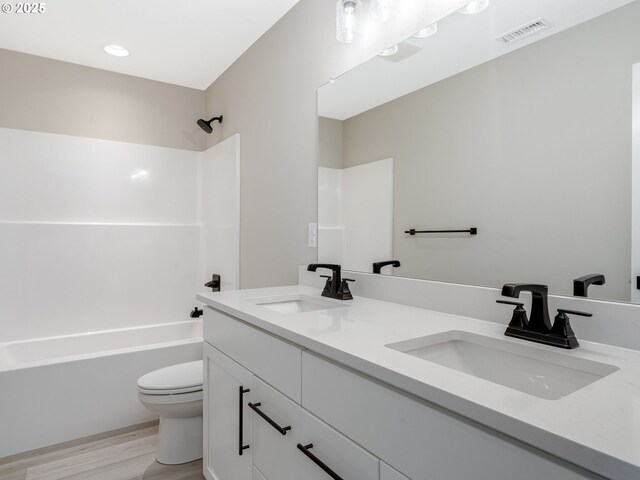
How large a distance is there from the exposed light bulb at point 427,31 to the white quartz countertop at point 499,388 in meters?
1.00

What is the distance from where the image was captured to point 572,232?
99 centimetres

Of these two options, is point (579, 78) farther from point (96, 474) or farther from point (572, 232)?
point (96, 474)

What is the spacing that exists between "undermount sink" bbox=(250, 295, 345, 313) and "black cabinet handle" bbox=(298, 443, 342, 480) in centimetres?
64

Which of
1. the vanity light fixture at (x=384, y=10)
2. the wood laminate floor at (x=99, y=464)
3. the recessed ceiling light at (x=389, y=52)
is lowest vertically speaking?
the wood laminate floor at (x=99, y=464)

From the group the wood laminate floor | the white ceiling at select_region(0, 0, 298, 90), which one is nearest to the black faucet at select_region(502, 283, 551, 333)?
the wood laminate floor

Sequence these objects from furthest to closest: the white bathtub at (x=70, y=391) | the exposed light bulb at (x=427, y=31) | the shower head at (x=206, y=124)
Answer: the shower head at (x=206, y=124), the white bathtub at (x=70, y=391), the exposed light bulb at (x=427, y=31)

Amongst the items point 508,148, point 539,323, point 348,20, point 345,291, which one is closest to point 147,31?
point 348,20

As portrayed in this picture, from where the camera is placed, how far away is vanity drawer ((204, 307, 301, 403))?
3.42ft

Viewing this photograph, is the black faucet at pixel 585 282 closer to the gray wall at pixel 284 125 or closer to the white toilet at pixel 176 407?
the gray wall at pixel 284 125

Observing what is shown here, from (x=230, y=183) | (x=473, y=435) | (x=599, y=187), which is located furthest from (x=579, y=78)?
(x=230, y=183)

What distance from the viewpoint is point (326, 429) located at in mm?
895

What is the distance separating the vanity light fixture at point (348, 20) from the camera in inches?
63.2

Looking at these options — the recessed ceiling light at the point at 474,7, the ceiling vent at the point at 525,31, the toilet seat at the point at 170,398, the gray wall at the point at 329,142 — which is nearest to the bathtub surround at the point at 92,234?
the toilet seat at the point at 170,398

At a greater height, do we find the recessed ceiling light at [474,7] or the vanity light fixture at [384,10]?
the vanity light fixture at [384,10]
